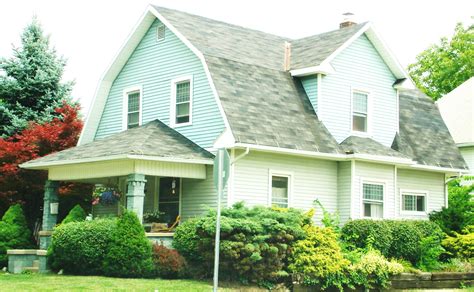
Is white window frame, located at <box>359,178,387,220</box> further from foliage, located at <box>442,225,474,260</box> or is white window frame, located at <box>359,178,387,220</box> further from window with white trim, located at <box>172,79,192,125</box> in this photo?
window with white trim, located at <box>172,79,192,125</box>

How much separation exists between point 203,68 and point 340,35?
227 inches

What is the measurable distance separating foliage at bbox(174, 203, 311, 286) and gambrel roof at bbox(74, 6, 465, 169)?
2757mm

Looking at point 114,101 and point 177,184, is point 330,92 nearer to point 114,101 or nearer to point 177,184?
point 177,184

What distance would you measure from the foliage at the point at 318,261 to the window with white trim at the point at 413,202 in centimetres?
782

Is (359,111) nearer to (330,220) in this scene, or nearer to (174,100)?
(330,220)

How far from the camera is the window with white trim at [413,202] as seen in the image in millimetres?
28047

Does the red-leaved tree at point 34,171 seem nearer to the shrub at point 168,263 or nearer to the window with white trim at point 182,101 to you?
the window with white trim at point 182,101

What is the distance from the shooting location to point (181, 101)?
25.2m

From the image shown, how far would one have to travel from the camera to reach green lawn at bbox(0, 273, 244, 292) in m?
17.3

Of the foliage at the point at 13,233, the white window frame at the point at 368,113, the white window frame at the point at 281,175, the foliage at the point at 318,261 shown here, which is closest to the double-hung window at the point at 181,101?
Result: the white window frame at the point at 281,175

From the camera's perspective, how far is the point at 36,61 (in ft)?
108

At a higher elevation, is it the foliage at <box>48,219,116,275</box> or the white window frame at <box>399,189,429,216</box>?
the white window frame at <box>399,189,429,216</box>

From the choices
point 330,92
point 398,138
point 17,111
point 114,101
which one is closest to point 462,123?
point 398,138

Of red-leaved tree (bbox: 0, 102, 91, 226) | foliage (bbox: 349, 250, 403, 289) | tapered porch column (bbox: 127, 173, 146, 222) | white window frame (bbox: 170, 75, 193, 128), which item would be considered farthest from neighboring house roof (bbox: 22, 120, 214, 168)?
foliage (bbox: 349, 250, 403, 289)
